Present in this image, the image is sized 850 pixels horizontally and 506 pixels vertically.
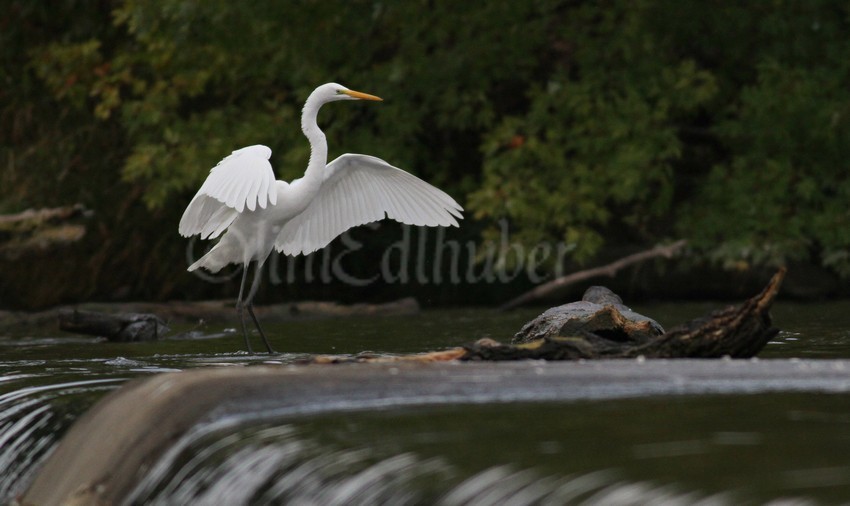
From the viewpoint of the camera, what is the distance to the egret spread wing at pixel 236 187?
8211 mm

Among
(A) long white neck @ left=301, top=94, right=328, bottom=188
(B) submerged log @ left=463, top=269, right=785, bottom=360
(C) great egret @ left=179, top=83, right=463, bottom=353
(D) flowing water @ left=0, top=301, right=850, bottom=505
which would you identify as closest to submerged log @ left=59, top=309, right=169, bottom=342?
(C) great egret @ left=179, top=83, right=463, bottom=353

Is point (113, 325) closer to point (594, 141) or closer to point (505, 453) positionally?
point (594, 141)

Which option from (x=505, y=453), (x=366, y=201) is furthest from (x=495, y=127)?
(x=505, y=453)

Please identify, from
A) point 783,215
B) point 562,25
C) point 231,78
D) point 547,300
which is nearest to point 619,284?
point 547,300

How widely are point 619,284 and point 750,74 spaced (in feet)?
8.92

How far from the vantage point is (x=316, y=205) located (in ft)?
32.7

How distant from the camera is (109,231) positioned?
15.7m

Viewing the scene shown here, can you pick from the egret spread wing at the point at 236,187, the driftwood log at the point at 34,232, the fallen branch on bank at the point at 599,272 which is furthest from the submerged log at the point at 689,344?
the driftwood log at the point at 34,232

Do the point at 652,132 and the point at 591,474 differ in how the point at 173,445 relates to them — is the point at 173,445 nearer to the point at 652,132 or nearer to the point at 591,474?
the point at 591,474

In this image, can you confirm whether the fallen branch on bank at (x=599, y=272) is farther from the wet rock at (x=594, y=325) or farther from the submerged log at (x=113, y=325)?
the wet rock at (x=594, y=325)

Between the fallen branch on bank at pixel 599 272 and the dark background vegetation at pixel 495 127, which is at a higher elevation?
the dark background vegetation at pixel 495 127

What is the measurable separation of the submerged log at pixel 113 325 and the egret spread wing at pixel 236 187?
1063 millimetres

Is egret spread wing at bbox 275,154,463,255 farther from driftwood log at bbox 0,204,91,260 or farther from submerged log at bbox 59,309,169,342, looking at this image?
driftwood log at bbox 0,204,91,260

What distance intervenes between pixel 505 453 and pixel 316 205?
579 centimetres
